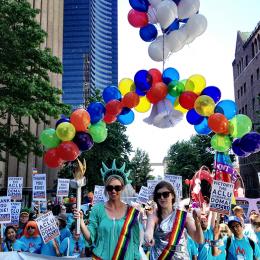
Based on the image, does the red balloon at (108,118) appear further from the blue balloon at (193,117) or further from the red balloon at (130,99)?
the blue balloon at (193,117)

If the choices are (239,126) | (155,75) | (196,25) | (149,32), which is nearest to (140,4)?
(149,32)

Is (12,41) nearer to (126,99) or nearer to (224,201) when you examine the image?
(126,99)

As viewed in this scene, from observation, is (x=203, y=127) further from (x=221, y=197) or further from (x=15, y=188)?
(x=15, y=188)

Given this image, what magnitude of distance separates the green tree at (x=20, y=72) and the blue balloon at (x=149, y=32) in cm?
694

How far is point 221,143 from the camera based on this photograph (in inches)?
285

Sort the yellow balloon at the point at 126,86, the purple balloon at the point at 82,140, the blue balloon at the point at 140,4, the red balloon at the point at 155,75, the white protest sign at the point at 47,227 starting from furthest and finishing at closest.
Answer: the blue balloon at the point at 140,4 → the yellow balloon at the point at 126,86 → the red balloon at the point at 155,75 → the purple balloon at the point at 82,140 → the white protest sign at the point at 47,227

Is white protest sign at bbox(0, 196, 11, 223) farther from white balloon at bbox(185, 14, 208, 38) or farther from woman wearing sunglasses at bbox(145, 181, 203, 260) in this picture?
woman wearing sunglasses at bbox(145, 181, 203, 260)

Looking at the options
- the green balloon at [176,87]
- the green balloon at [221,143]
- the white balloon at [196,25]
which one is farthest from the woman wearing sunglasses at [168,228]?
the white balloon at [196,25]

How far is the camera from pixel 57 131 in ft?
23.4

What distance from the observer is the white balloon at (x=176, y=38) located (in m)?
7.89

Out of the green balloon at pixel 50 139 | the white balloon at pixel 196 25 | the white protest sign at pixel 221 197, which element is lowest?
the white protest sign at pixel 221 197

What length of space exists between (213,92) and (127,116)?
1.77 metres

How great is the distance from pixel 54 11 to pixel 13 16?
26936mm

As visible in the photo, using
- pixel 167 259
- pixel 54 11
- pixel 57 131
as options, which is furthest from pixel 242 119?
pixel 54 11
